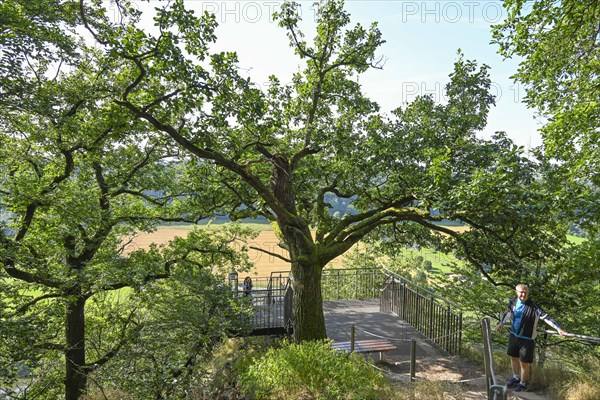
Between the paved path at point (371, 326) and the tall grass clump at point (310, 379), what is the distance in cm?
373

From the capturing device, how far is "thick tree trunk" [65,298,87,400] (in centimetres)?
1087

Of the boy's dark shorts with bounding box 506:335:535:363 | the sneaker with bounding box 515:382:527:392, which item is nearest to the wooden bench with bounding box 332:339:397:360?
the sneaker with bounding box 515:382:527:392

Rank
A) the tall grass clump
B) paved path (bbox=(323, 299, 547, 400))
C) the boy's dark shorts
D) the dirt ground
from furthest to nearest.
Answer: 1. paved path (bbox=(323, 299, 547, 400))
2. the dirt ground
3. the boy's dark shorts
4. the tall grass clump

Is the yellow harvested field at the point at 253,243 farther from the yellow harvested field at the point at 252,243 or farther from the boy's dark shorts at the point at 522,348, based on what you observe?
the boy's dark shorts at the point at 522,348

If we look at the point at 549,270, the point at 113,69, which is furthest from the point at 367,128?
the point at 113,69

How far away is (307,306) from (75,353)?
790cm

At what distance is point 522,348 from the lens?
19.8ft

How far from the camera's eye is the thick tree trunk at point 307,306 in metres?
9.48

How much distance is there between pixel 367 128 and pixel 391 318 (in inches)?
291

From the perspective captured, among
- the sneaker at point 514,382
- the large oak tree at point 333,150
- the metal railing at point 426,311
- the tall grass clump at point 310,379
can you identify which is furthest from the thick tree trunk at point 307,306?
the sneaker at point 514,382

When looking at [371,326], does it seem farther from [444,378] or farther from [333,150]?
[333,150]

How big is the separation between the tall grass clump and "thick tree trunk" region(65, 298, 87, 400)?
23.8 ft

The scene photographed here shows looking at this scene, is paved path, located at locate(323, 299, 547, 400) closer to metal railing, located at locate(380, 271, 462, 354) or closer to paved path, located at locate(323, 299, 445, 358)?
paved path, located at locate(323, 299, 445, 358)

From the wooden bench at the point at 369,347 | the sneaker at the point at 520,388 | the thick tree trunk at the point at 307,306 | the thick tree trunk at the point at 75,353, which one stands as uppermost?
the thick tree trunk at the point at 307,306
